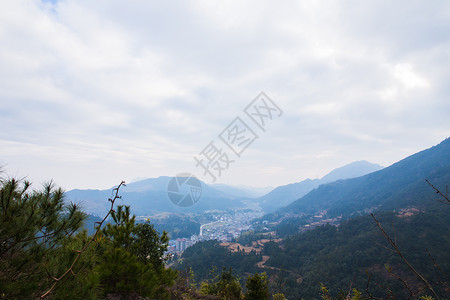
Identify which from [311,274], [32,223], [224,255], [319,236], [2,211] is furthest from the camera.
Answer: [319,236]

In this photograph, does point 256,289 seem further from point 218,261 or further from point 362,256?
point 218,261

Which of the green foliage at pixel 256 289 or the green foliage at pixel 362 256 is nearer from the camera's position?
the green foliage at pixel 256 289

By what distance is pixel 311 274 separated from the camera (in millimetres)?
36219

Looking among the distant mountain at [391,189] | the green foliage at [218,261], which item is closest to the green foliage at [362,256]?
the green foliage at [218,261]

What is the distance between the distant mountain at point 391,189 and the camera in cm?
7838

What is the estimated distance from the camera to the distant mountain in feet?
257

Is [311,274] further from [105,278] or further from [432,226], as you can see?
[105,278]

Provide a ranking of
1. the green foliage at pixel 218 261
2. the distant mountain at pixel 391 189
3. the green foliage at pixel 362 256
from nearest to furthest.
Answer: the green foliage at pixel 362 256, the green foliage at pixel 218 261, the distant mountain at pixel 391 189

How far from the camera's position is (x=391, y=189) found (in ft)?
336

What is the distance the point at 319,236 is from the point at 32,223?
65326mm

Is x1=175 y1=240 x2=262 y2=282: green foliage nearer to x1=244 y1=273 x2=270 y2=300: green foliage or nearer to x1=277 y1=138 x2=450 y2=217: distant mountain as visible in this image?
x1=244 y1=273 x2=270 y2=300: green foliage

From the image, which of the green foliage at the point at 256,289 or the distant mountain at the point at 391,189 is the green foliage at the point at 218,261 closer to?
the green foliage at the point at 256,289

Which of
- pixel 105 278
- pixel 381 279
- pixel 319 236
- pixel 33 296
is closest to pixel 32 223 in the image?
pixel 33 296

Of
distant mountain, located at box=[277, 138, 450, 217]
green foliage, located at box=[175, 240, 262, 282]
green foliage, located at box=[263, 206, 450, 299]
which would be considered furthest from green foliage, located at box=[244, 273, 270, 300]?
distant mountain, located at box=[277, 138, 450, 217]
